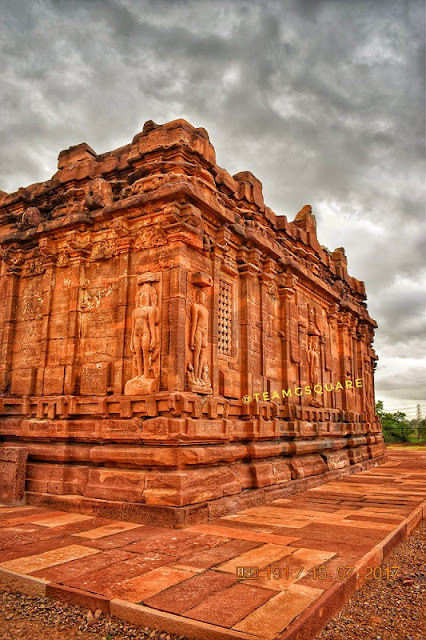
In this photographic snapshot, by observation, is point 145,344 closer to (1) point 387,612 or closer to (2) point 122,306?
(2) point 122,306

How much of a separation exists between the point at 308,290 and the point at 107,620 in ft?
38.4

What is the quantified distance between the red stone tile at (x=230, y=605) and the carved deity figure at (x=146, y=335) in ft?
14.3

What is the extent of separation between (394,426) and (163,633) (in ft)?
159

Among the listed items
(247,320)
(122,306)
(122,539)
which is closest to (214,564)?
(122,539)

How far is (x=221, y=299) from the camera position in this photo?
9.79m

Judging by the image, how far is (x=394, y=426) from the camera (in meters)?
47.4

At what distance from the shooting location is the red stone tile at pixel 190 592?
3818 mm

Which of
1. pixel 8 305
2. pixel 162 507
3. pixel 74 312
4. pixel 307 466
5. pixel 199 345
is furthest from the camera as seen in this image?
pixel 307 466

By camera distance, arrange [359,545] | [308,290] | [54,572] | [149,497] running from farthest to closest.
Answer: [308,290]
[149,497]
[359,545]
[54,572]

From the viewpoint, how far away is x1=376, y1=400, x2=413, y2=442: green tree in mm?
43469

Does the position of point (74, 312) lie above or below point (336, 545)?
above

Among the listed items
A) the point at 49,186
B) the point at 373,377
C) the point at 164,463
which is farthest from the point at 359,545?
the point at 373,377

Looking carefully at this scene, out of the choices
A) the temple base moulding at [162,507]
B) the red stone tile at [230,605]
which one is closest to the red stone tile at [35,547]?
the temple base moulding at [162,507]

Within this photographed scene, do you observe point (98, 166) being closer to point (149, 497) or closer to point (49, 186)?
point (49, 186)
